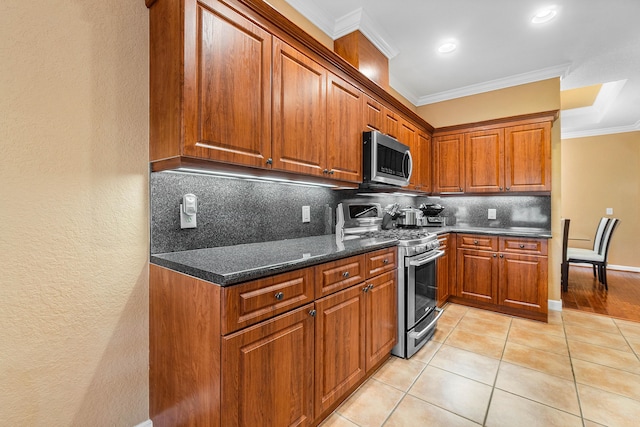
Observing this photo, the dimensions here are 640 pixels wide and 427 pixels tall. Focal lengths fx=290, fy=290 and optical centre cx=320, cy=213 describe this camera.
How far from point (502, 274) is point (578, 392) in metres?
1.45

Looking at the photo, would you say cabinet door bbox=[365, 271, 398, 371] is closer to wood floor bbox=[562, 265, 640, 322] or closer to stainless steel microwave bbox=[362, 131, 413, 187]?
stainless steel microwave bbox=[362, 131, 413, 187]

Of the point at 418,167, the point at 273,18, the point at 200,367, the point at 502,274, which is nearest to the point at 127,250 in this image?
the point at 200,367

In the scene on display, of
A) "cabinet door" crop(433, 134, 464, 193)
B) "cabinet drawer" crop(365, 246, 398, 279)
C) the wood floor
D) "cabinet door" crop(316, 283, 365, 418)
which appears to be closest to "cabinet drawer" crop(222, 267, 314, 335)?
"cabinet door" crop(316, 283, 365, 418)

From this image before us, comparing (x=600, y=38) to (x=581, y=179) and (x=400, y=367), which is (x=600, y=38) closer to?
(x=400, y=367)

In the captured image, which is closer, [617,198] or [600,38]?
[600,38]

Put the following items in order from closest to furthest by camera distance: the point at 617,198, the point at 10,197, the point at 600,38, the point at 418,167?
the point at 10,197
the point at 600,38
the point at 418,167
the point at 617,198

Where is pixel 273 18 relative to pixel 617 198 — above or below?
above

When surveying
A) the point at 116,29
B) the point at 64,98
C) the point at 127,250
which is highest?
the point at 116,29

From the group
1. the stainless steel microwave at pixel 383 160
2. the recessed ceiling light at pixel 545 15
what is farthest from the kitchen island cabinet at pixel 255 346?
the recessed ceiling light at pixel 545 15

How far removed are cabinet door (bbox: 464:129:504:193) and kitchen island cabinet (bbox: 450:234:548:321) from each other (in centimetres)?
69

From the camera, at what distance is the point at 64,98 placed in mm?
1222

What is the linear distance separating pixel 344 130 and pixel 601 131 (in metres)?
6.14

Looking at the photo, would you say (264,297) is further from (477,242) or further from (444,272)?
(477,242)

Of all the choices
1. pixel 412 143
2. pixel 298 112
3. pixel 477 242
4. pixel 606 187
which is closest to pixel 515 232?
pixel 477 242
